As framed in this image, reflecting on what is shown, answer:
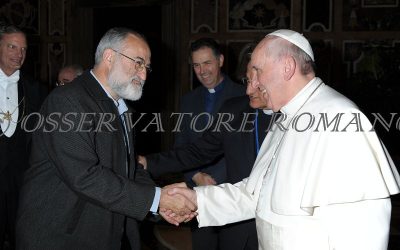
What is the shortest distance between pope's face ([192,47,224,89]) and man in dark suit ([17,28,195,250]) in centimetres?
182

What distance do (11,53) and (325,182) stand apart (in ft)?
9.89

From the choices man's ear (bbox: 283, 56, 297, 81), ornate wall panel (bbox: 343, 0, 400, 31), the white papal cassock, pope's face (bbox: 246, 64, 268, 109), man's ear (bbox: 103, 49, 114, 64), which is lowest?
the white papal cassock

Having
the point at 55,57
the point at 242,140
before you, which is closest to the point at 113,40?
the point at 242,140

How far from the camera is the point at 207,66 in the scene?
15.2 ft

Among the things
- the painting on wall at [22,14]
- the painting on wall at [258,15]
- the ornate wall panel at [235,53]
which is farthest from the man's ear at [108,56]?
the painting on wall at [22,14]

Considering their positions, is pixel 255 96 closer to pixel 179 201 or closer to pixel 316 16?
pixel 179 201

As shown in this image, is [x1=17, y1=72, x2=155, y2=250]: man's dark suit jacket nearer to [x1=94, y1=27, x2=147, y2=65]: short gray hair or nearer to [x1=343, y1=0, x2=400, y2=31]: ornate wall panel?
[x1=94, y1=27, x2=147, y2=65]: short gray hair

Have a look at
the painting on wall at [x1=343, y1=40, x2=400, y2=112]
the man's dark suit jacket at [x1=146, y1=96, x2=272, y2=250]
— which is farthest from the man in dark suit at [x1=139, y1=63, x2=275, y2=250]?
the painting on wall at [x1=343, y1=40, x2=400, y2=112]

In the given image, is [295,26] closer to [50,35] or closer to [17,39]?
[50,35]

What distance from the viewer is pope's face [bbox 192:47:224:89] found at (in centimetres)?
459

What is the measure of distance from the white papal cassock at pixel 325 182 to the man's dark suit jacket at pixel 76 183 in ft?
2.44

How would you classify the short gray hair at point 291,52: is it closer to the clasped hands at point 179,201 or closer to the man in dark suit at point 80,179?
the man in dark suit at point 80,179

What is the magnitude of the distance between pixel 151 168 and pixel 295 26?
575 cm

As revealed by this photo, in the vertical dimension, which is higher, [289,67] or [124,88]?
[289,67]
